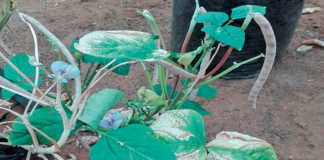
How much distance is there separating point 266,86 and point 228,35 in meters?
0.89

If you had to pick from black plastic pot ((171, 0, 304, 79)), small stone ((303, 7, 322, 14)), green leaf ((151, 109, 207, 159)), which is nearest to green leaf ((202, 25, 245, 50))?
green leaf ((151, 109, 207, 159))

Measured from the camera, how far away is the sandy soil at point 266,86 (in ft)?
3.43

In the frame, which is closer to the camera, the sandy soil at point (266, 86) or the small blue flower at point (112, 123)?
the small blue flower at point (112, 123)

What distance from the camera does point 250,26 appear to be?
1.24 meters

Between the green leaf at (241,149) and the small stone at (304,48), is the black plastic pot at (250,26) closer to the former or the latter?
the small stone at (304,48)

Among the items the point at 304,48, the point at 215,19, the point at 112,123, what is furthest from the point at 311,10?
the point at 112,123

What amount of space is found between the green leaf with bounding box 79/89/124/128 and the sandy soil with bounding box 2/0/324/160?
0.45 m

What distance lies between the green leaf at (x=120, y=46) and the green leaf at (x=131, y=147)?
125 mm

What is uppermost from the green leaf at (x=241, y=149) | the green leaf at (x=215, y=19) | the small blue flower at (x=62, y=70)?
the green leaf at (x=215, y=19)

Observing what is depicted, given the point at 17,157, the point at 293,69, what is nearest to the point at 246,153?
the point at 17,157

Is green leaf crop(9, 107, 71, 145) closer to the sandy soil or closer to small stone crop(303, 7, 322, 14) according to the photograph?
the sandy soil

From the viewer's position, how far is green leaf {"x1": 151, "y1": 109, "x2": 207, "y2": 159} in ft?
1.73

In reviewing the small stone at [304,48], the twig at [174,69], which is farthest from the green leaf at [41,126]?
the small stone at [304,48]

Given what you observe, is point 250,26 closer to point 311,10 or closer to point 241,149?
point 241,149
